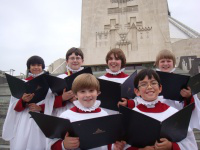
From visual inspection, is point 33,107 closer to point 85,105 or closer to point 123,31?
point 85,105

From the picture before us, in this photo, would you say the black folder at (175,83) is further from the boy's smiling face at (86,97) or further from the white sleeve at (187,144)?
the boy's smiling face at (86,97)

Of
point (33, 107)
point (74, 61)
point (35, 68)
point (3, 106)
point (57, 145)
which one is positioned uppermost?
Answer: point (74, 61)

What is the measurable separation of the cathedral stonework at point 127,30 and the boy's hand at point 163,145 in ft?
33.3

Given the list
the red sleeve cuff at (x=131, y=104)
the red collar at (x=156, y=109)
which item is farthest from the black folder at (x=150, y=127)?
the red sleeve cuff at (x=131, y=104)

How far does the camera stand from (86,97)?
1.70 m

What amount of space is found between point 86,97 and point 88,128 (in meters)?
0.41

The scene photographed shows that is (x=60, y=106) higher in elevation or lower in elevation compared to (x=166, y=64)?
lower

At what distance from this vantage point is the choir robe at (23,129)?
7.72 ft

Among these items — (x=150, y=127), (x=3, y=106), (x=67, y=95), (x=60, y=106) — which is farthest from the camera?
(x=3, y=106)

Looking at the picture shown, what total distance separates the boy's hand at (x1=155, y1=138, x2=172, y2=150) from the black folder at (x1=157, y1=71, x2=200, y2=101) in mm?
785

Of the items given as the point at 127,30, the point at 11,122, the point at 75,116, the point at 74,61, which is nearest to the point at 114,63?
the point at 74,61

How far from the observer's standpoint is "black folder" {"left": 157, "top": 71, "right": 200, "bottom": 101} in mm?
1979

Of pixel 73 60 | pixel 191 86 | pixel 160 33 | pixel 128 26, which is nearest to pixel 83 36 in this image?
pixel 128 26

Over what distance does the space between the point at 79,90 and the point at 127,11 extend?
10897 mm
